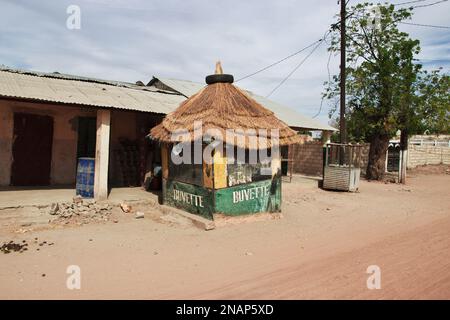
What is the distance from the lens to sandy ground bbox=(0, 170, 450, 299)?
13.3 ft

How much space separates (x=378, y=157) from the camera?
17.1m

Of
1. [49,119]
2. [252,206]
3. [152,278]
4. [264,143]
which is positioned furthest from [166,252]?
[49,119]

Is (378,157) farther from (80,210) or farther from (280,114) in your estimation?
(80,210)

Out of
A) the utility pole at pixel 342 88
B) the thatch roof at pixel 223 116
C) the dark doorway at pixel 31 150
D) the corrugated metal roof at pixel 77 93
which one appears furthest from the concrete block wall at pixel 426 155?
the dark doorway at pixel 31 150

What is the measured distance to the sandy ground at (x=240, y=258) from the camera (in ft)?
13.3

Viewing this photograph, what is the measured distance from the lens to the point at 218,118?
24.3 ft

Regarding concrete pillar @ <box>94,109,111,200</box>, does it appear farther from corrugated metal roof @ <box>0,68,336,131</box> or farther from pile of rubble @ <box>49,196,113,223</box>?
pile of rubble @ <box>49,196,113,223</box>

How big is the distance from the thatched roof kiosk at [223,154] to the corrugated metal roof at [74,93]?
141 centimetres

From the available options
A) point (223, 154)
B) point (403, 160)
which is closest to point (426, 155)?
point (403, 160)

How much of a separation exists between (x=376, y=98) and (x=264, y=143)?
36.6 ft

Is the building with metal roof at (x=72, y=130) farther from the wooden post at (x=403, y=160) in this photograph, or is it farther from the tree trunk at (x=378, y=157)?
the wooden post at (x=403, y=160)

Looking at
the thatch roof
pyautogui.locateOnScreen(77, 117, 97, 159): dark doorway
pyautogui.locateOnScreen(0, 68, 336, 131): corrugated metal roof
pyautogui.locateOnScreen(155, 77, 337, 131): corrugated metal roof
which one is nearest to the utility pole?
pyautogui.locateOnScreen(155, 77, 337, 131): corrugated metal roof

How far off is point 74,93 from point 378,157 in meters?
14.6

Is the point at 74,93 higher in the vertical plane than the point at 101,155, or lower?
higher
